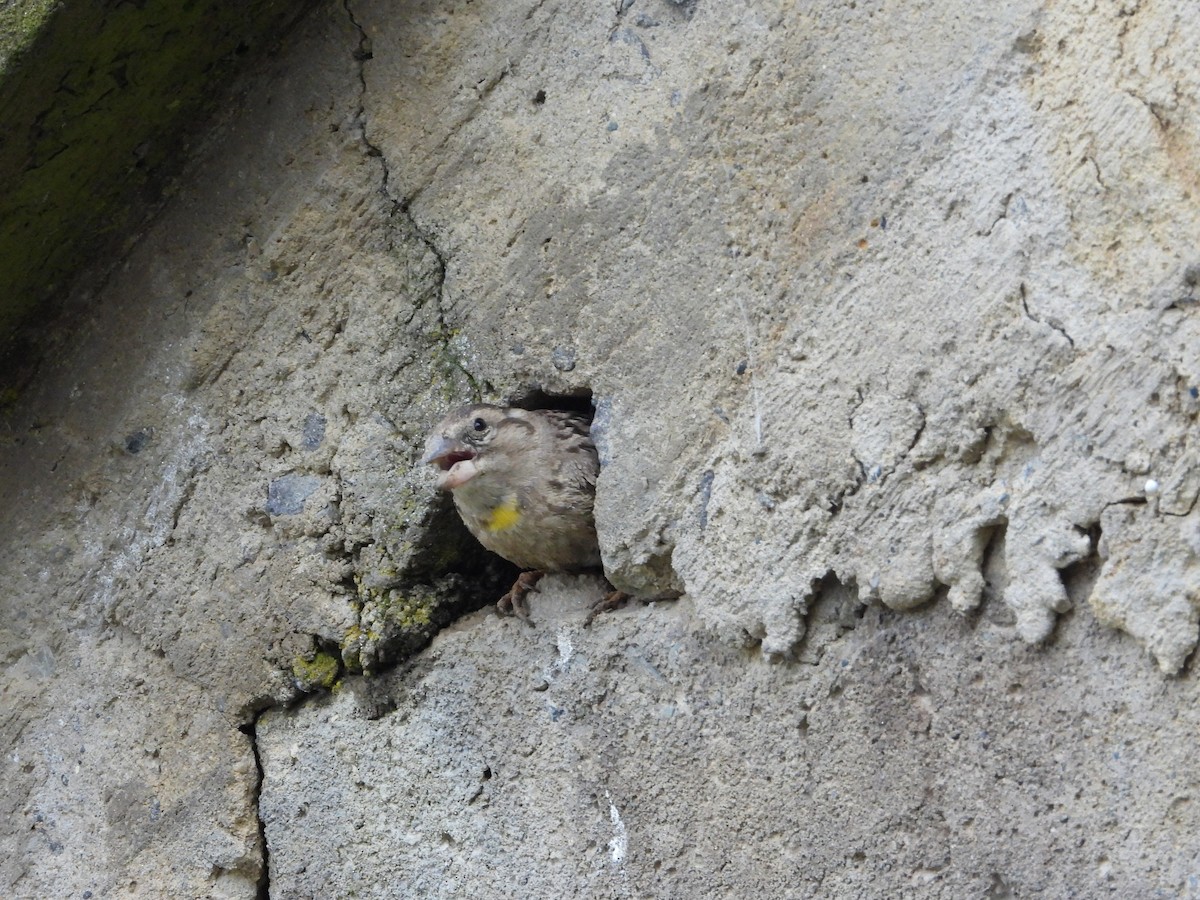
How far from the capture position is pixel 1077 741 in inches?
93.1

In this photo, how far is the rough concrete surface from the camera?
2.41 meters

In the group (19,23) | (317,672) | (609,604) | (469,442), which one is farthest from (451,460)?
(19,23)

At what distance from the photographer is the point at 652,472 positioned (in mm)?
3014

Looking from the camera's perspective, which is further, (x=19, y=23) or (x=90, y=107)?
(x=90, y=107)

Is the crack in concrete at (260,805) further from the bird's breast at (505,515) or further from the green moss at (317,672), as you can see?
the bird's breast at (505,515)

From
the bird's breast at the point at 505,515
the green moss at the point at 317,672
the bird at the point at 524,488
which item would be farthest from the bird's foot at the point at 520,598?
the green moss at the point at 317,672

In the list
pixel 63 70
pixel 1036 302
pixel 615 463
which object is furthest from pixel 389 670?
pixel 1036 302

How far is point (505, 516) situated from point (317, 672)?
1.78 feet

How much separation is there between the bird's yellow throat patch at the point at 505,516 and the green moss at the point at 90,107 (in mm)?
1112

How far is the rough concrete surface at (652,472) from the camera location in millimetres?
2412

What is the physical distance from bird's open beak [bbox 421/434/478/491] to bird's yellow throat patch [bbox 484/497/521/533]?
11 centimetres

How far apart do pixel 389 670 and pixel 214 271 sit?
988mm

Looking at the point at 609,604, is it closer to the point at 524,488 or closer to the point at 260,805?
the point at 524,488

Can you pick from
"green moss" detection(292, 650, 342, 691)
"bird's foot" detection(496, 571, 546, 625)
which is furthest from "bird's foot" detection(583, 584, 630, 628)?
"green moss" detection(292, 650, 342, 691)
